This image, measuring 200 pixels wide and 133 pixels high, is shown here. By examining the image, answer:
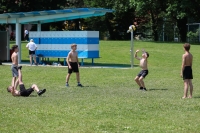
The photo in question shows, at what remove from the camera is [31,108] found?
41.3 ft

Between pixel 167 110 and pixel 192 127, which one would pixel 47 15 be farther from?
pixel 192 127

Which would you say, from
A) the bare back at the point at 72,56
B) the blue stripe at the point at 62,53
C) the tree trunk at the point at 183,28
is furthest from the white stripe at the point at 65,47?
the tree trunk at the point at 183,28

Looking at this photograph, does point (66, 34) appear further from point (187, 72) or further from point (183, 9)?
point (183, 9)

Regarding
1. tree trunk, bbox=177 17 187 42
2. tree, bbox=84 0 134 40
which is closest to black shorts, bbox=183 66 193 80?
tree trunk, bbox=177 17 187 42

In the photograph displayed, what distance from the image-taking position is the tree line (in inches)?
2030

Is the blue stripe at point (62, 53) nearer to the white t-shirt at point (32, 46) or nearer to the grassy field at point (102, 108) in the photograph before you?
the white t-shirt at point (32, 46)

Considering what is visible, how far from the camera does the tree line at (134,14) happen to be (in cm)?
5156

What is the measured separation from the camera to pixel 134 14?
6556 centimetres

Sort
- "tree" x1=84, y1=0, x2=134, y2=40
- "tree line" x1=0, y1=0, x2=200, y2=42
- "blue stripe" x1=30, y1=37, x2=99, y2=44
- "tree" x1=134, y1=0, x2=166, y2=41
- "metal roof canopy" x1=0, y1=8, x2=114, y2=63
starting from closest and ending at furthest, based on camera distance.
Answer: "blue stripe" x1=30, y1=37, x2=99, y2=44 → "metal roof canopy" x1=0, y1=8, x2=114, y2=63 → "tree line" x1=0, y1=0, x2=200, y2=42 → "tree" x1=134, y1=0, x2=166, y2=41 → "tree" x1=84, y1=0, x2=134, y2=40

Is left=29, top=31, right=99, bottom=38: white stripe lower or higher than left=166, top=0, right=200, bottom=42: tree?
lower

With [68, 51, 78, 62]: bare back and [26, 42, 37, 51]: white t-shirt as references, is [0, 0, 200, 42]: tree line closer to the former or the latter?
[26, 42, 37, 51]: white t-shirt

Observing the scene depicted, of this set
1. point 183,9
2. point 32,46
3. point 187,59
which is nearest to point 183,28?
point 183,9

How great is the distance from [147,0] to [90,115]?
4224cm

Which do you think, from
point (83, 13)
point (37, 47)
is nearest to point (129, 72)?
point (83, 13)
